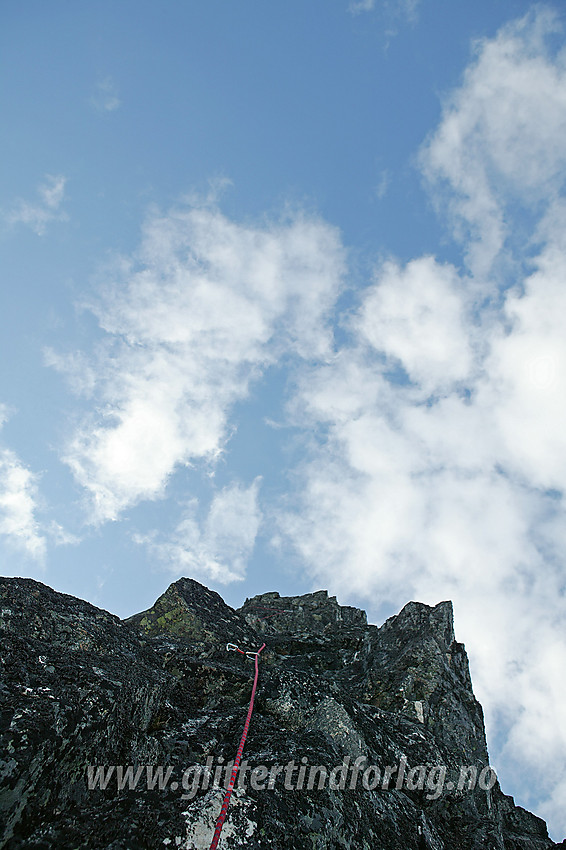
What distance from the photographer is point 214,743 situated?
9.91 meters

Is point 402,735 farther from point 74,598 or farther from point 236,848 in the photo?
point 74,598

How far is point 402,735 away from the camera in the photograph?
12570mm

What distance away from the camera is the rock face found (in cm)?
693

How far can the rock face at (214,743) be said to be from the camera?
6930 millimetres

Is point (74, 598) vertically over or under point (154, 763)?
over

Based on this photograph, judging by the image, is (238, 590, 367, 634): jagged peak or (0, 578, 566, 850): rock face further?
(238, 590, 367, 634): jagged peak

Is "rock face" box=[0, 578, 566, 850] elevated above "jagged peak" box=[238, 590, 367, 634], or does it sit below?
below

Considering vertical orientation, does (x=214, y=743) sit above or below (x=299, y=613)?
below

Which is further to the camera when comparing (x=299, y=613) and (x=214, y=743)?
(x=299, y=613)

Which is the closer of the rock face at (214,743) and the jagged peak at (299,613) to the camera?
the rock face at (214,743)

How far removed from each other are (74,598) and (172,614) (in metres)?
5.05

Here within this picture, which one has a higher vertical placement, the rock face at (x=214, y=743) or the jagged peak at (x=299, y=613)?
the jagged peak at (x=299, y=613)

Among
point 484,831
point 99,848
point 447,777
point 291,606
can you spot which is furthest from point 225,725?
point 291,606

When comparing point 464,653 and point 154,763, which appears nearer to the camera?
point 154,763
